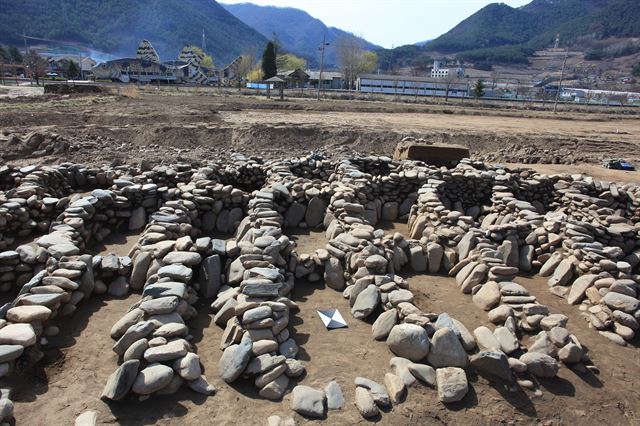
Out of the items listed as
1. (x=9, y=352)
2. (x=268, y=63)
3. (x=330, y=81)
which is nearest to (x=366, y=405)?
(x=9, y=352)

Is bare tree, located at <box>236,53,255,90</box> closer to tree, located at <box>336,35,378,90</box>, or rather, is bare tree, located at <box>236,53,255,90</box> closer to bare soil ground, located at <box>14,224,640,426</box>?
tree, located at <box>336,35,378,90</box>

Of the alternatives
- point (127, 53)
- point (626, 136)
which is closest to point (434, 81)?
point (626, 136)

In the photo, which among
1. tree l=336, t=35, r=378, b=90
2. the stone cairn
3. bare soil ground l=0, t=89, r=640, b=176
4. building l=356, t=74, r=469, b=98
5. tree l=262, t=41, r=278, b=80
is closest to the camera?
the stone cairn

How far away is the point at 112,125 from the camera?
63.9ft

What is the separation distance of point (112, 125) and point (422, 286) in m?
17.9

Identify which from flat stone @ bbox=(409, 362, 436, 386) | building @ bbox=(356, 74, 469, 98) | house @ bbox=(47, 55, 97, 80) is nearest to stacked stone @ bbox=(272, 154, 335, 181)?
flat stone @ bbox=(409, 362, 436, 386)

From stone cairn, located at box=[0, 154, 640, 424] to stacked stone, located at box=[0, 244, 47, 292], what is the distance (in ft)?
0.06

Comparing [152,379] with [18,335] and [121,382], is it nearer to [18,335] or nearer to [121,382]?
[121,382]

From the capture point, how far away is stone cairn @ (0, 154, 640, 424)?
4293mm

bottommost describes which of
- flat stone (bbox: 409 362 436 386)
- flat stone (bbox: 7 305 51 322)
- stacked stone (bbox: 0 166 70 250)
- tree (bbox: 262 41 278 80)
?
flat stone (bbox: 409 362 436 386)

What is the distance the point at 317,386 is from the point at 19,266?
4.72m

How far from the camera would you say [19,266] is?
5.95 metres

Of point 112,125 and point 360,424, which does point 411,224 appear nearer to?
point 360,424

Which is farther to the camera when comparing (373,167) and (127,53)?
(127,53)
